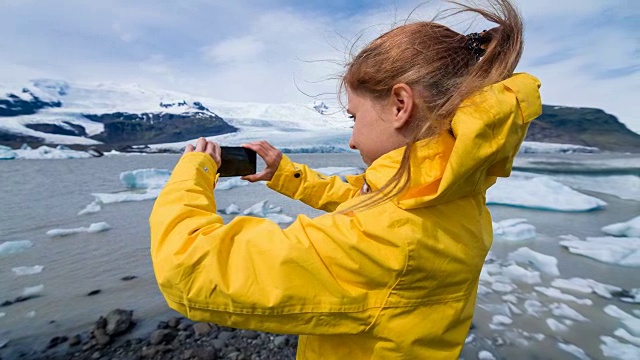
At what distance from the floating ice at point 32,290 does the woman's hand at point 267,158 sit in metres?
2.60

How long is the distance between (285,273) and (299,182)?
634mm

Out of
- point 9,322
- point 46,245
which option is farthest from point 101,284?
point 46,245

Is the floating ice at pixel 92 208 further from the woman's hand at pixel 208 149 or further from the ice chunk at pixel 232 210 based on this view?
the woman's hand at pixel 208 149

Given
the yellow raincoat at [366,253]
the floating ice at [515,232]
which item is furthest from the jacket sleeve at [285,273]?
the floating ice at [515,232]

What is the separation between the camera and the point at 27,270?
3.09m

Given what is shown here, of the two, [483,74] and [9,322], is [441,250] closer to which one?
[483,74]

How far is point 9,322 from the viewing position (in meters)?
2.26

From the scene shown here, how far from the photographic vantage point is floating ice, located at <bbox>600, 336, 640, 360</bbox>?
76.2 inches

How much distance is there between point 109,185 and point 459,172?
1069 cm

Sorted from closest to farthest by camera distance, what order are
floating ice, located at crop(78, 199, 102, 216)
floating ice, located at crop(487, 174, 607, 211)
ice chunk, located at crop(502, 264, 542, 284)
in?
ice chunk, located at crop(502, 264, 542, 284)
floating ice, located at crop(78, 199, 102, 216)
floating ice, located at crop(487, 174, 607, 211)

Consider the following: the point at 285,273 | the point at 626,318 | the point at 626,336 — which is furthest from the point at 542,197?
the point at 285,273

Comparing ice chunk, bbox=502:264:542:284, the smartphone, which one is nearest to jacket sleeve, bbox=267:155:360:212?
the smartphone

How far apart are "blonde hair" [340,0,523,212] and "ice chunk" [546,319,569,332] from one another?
7.18 ft

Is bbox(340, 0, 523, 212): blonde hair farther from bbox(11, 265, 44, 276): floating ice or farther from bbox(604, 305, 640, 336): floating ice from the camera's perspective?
bbox(11, 265, 44, 276): floating ice
